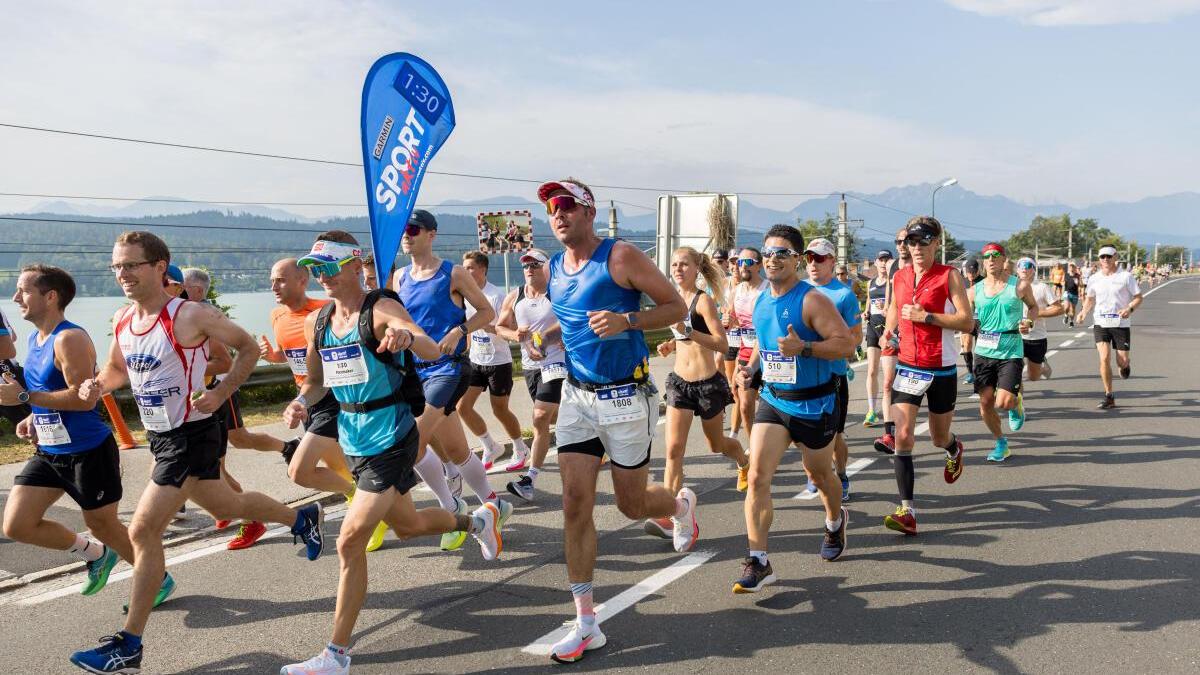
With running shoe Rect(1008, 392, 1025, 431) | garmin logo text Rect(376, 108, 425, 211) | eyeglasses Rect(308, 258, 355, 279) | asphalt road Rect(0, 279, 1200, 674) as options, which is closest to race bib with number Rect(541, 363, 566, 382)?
asphalt road Rect(0, 279, 1200, 674)

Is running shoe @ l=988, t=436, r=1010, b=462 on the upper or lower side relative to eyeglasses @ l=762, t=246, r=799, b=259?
lower

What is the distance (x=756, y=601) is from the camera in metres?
4.52

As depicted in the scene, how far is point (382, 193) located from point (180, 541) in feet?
9.96

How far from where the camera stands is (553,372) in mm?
7281

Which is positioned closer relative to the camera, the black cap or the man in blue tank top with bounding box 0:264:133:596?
the man in blue tank top with bounding box 0:264:133:596

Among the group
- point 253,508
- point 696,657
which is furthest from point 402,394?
point 696,657

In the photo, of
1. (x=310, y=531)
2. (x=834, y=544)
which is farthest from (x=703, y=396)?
(x=310, y=531)

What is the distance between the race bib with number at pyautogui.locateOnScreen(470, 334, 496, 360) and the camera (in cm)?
779

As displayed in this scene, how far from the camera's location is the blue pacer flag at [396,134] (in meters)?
7.09

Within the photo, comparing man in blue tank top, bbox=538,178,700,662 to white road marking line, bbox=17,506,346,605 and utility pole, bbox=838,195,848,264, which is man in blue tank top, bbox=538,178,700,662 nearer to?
white road marking line, bbox=17,506,346,605

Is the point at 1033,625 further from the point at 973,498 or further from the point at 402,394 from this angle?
the point at 402,394

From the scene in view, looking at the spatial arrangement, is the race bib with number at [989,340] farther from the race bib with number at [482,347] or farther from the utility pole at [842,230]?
the utility pole at [842,230]

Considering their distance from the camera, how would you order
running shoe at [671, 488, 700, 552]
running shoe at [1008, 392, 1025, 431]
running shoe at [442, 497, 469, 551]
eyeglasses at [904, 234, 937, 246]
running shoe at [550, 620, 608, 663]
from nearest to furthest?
running shoe at [550, 620, 608, 663] < running shoe at [671, 488, 700, 552] < running shoe at [442, 497, 469, 551] < eyeglasses at [904, 234, 937, 246] < running shoe at [1008, 392, 1025, 431]

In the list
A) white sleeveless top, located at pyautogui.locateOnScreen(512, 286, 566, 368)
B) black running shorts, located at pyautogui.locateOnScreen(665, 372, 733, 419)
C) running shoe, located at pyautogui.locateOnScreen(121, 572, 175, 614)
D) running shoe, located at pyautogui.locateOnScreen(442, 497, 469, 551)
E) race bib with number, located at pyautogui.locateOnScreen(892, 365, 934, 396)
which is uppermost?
white sleeveless top, located at pyautogui.locateOnScreen(512, 286, 566, 368)
